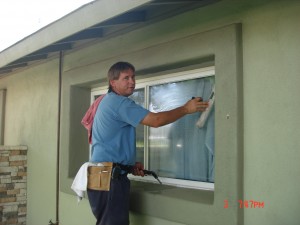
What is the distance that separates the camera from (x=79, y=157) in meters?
5.20

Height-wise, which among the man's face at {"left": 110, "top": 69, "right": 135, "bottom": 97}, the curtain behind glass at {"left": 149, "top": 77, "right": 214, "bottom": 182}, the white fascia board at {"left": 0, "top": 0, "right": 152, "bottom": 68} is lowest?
the curtain behind glass at {"left": 149, "top": 77, "right": 214, "bottom": 182}

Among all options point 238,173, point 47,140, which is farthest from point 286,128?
point 47,140

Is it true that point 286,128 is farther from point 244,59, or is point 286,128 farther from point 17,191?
point 17,191

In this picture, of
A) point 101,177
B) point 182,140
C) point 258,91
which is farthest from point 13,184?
point 258,91

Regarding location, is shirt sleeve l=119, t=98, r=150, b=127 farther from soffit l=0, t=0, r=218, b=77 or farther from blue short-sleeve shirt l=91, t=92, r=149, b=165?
soffit l=0, t=0, r=218, b=77

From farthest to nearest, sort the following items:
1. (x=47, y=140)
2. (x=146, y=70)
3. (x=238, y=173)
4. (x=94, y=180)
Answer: (x=47, y=140) < (x=146, y=70) < (x=94, y=180) < (x=238, y=173)

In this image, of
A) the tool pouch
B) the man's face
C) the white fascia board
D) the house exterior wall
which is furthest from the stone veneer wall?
the man's face

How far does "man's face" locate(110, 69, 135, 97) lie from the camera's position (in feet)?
11.4

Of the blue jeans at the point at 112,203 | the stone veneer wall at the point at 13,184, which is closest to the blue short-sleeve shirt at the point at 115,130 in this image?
the blue jeans at the point at 112,203

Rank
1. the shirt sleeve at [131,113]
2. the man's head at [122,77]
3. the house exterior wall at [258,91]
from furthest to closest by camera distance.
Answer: the man's head at [122,77], the shirt sleeve at [131,113], the house exterior wall at [258,91]

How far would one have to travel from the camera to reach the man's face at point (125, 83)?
11.4ft

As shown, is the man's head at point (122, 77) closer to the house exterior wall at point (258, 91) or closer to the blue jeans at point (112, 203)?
the house exterior wall at point (258, 91)

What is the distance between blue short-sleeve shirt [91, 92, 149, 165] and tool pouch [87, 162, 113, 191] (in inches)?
3.2

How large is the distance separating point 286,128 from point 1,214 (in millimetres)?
5053
